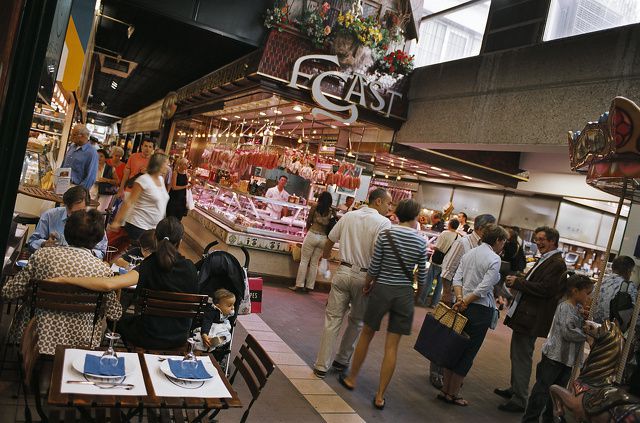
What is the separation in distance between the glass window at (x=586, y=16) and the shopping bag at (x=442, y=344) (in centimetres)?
491

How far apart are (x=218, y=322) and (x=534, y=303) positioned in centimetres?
309

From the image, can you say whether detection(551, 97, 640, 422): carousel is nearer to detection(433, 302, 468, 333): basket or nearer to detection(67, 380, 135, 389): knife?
detection(433, 302, 468, 333): basket

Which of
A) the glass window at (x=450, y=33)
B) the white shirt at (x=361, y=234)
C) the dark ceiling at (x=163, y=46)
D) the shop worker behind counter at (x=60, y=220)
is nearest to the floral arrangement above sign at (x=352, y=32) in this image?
the glass window at (x=450, y=33)

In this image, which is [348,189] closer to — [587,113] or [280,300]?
[280,300]

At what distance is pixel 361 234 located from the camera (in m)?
5.41

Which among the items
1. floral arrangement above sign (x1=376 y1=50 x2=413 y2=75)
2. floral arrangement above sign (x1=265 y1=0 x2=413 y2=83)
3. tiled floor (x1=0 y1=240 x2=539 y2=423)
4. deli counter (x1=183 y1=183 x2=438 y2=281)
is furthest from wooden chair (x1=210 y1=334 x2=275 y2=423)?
floral arrangement above sign (x1=376 y1=50 x2=413 y2=75)

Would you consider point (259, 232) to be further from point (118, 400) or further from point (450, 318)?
point (118, 400)

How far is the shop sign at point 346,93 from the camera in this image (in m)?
9.79

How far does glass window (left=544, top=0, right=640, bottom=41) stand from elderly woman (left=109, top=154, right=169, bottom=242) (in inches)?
239

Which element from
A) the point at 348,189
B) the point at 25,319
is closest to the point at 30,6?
the point at 25,319

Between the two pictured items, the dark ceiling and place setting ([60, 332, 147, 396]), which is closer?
place setting ([60, 332, 147, 396])

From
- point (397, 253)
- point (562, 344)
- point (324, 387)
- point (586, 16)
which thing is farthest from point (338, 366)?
point (586, 16)

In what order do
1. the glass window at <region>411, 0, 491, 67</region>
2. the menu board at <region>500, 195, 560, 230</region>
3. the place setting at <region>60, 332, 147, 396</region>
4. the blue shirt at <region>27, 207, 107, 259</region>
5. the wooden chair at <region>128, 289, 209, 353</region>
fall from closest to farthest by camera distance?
1. the place setting at <region>60, 332, 147, 396</region>
2. the wooden chair at <region>128, 289, 209, 353</region>
3. the blue shirt at <region>27, 207, 107, 259</region>
4. the glass window at <region>411, 0, 491, 67</region>
5. the menu board at <region>500, 195, 560, 230</region>

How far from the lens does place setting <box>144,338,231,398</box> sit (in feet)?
8.96
